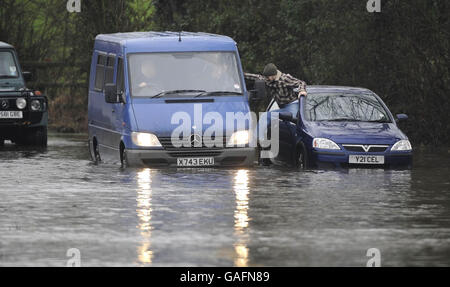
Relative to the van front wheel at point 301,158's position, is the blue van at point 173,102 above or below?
above

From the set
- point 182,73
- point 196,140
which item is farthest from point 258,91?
point 196,140

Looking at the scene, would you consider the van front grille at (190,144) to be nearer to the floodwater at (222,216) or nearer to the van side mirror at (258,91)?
the floodwater at (222,216)

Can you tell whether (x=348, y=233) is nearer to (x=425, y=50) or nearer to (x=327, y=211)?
(x=327, y=211)

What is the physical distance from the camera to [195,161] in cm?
1978

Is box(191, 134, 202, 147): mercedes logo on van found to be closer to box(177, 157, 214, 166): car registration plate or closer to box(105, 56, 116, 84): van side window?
box(177, 157, 214, 166): car registration plate

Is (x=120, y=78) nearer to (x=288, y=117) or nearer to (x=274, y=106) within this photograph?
(x=288, y=117)

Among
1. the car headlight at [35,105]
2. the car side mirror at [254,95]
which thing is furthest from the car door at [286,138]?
the car headlight at [35,105]

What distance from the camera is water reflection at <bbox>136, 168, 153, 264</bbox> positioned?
11109 mm

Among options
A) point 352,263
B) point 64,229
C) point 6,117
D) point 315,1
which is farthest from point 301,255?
point 315,1

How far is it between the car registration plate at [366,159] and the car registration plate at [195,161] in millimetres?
2291

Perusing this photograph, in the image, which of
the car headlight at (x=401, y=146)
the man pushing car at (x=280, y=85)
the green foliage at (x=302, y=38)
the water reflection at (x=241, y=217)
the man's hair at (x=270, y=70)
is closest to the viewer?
the water reflection at (x=241, y=217)

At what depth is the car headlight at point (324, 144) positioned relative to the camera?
20.1m

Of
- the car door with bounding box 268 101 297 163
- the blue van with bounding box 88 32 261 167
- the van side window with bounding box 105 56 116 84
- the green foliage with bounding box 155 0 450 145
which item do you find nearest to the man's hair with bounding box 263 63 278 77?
the car door with bounding box 268 101 297 163

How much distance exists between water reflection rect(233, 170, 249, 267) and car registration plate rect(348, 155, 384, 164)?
175cm
